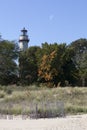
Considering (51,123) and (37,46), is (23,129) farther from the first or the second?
(37,46)

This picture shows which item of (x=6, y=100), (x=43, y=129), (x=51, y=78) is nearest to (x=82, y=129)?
(x=43, y=129)

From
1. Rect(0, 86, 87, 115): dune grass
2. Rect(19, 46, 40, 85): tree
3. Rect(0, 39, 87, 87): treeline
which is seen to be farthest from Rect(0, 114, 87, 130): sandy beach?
Rect(19, 46, 40, 85): tree

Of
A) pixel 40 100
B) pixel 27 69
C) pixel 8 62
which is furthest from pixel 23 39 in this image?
pixel 40 100

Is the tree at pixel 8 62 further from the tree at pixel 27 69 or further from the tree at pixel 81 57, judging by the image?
the tree at pixel 81 57

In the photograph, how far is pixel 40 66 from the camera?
60.5 metres

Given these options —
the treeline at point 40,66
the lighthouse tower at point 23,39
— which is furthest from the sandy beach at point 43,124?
the lighthouse tower at point 23,39

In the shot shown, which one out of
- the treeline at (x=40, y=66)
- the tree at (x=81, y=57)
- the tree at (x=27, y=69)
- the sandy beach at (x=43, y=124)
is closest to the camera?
the sandy beach at (x=43, y=124)

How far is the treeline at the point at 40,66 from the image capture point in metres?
59.2

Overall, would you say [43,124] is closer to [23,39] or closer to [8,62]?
[8,62]

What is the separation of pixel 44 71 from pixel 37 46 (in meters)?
7.06

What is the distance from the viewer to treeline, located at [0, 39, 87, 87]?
59188mm

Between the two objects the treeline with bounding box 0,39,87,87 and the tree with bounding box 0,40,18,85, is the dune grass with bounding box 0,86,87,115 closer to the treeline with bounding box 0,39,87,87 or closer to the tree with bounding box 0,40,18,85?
the treeline with bounding box 0,39,87,87

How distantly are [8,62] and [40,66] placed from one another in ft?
15.9

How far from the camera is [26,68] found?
203 feet
